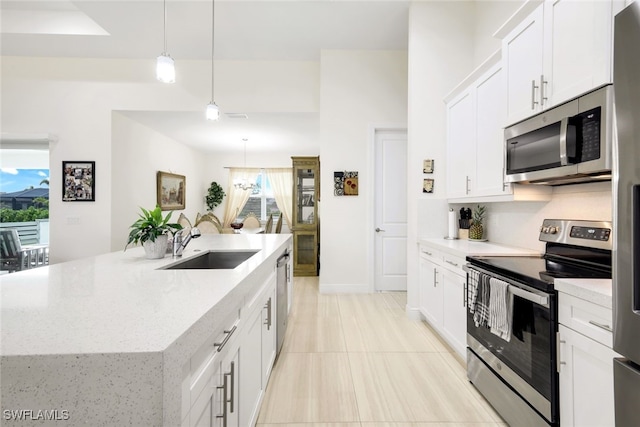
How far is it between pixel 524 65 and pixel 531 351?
1.79 meters

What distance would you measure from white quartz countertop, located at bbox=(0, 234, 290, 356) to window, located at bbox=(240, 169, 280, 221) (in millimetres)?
6759

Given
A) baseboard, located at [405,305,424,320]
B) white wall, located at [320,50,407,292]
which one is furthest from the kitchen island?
white wall, located at [320,50,407,292]

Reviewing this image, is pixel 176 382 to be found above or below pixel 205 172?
below

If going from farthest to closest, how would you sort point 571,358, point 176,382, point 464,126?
point 464,126 < point 571,358 < point 176,382

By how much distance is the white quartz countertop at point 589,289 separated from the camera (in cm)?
110

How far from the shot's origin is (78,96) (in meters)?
4.38

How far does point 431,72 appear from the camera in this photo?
328 centimetres

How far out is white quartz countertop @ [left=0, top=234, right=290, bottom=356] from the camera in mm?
664

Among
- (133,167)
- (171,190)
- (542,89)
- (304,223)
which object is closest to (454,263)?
(542,89)

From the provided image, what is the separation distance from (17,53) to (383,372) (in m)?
6.33

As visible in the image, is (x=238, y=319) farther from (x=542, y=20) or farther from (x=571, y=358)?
(x=542, y=20)

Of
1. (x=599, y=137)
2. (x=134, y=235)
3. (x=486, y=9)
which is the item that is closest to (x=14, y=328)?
(x=134, y=235)

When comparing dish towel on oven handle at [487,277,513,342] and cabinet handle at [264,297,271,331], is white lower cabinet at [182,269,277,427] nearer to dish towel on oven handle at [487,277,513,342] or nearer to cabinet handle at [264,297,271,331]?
cabinet handle at [264,297,271,331]

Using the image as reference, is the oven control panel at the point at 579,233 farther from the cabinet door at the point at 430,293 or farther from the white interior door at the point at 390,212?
the white interior door at the point at 390,212
